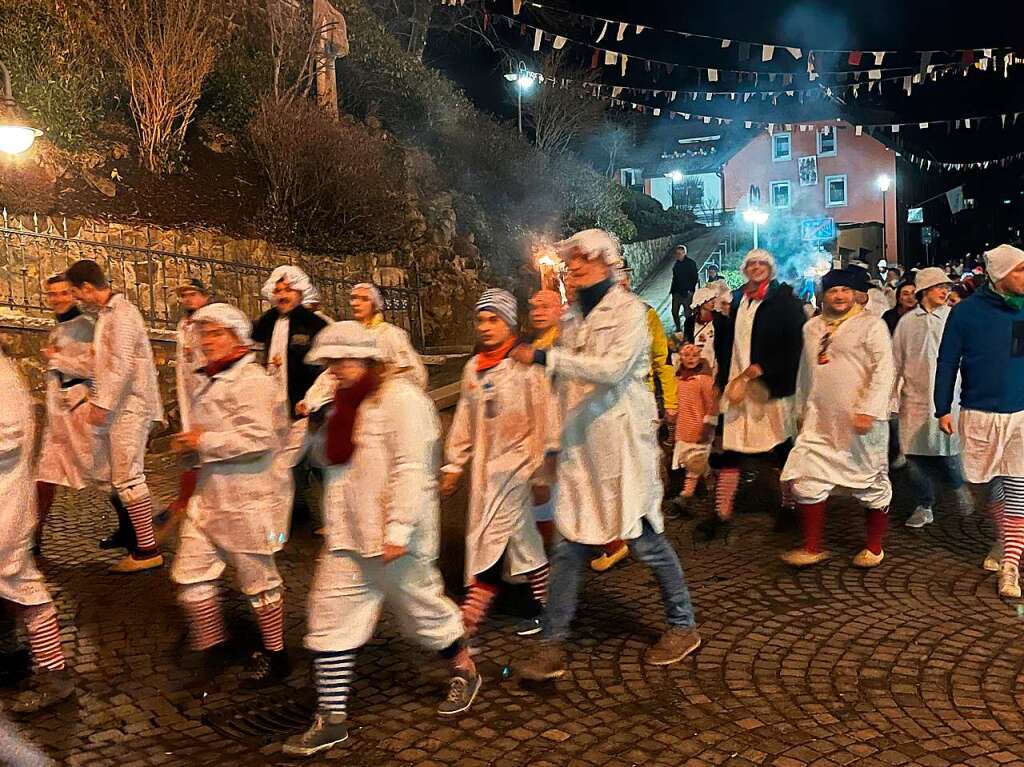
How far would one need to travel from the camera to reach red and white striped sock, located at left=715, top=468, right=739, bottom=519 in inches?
272

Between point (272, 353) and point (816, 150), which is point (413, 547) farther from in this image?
point (816, 150)

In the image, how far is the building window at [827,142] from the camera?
51.8m

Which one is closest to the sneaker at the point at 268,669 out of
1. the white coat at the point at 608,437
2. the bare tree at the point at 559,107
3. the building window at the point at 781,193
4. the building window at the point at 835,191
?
the white coat at the point at 608,437

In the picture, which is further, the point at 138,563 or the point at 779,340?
the point at 779,340

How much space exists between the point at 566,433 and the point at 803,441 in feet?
7.18

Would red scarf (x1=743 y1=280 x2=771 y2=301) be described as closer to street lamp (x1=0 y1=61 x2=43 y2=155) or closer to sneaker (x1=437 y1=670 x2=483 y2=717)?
sneaker (x1=437 y1=670 x2=483 y2=717)

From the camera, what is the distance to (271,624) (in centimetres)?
445

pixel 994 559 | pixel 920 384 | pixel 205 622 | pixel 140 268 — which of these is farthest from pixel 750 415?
pixel 140 268

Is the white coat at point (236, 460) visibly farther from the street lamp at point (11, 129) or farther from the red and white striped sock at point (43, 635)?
the street lamp at point (11, 129)

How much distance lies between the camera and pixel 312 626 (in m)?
3.70

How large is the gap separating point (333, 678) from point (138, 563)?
115 inches

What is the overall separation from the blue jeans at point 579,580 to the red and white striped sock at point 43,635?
7.43 feet

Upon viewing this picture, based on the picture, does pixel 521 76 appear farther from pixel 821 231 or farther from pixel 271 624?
pixel 271 624

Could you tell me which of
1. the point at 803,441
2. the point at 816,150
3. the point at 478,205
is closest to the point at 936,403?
the point at 803,441
